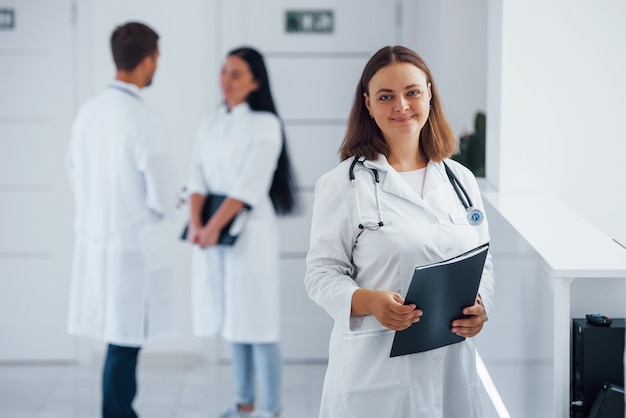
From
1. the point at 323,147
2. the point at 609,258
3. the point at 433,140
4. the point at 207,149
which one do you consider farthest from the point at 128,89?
the point at 609,258

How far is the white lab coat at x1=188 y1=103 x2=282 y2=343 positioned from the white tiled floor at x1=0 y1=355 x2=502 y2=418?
0.42 m

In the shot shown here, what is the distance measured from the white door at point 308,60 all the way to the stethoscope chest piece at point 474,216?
263 centimetres

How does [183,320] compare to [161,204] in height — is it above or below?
below

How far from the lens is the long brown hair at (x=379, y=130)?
2082 mm

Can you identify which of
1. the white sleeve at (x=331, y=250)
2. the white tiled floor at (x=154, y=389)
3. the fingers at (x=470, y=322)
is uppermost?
the white sleeve at (x=331, y=250)

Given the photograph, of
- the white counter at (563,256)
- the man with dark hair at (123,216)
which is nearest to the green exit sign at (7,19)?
the man with dark hair at (123,216)

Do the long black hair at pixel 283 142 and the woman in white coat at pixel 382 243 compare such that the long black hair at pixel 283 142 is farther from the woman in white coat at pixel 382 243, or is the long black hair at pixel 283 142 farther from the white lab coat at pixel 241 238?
the woman in white coat at pixel 382 243

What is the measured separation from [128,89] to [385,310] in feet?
6.95

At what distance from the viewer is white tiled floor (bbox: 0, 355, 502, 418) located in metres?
4.18

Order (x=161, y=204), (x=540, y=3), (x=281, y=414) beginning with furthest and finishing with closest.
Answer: (x=281, y=414) < (x=161, y=204) < (x=540, y=3)

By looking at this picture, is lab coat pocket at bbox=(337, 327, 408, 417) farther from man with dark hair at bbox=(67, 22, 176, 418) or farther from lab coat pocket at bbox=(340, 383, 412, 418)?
man with dark hair at bbox=(67, 22, 176, 418)

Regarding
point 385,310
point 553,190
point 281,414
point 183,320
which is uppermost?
point 553,190

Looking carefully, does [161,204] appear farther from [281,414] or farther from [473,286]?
[473,286]

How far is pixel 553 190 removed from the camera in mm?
2961
